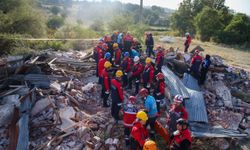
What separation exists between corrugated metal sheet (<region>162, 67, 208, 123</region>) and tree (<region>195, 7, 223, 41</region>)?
22.4 m

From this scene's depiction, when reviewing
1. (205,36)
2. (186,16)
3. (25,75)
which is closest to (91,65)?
(25,75)

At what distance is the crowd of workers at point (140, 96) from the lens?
665 cm

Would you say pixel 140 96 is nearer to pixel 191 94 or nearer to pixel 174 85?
pixel 174 85

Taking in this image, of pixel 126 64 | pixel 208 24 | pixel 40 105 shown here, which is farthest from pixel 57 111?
pixel 208 24

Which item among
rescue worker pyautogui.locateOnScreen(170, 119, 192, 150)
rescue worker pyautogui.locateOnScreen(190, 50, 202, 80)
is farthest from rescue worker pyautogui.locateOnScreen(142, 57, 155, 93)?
rescue worker pyautogui.locateOnScreen(170, 119, 192, 150)

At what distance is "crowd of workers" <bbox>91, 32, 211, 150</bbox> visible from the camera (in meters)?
6.65

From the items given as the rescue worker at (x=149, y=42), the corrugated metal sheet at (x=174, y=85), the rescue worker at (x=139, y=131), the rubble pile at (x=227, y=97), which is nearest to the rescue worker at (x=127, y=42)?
the rescue worker at (x=149, y=42)

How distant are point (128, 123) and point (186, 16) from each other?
1444 inches

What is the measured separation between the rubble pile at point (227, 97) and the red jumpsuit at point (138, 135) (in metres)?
4.49

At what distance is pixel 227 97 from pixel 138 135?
6.90 m

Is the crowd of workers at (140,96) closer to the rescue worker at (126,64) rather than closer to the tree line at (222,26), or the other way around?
the rescue worker at (126,64)

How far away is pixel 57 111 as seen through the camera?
9.80m

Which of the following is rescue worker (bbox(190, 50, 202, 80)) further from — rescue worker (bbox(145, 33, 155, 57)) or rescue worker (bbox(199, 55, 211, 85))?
rescue worker (bbox(145, 33, 155, 57))

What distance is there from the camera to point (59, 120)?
9.40 meters
